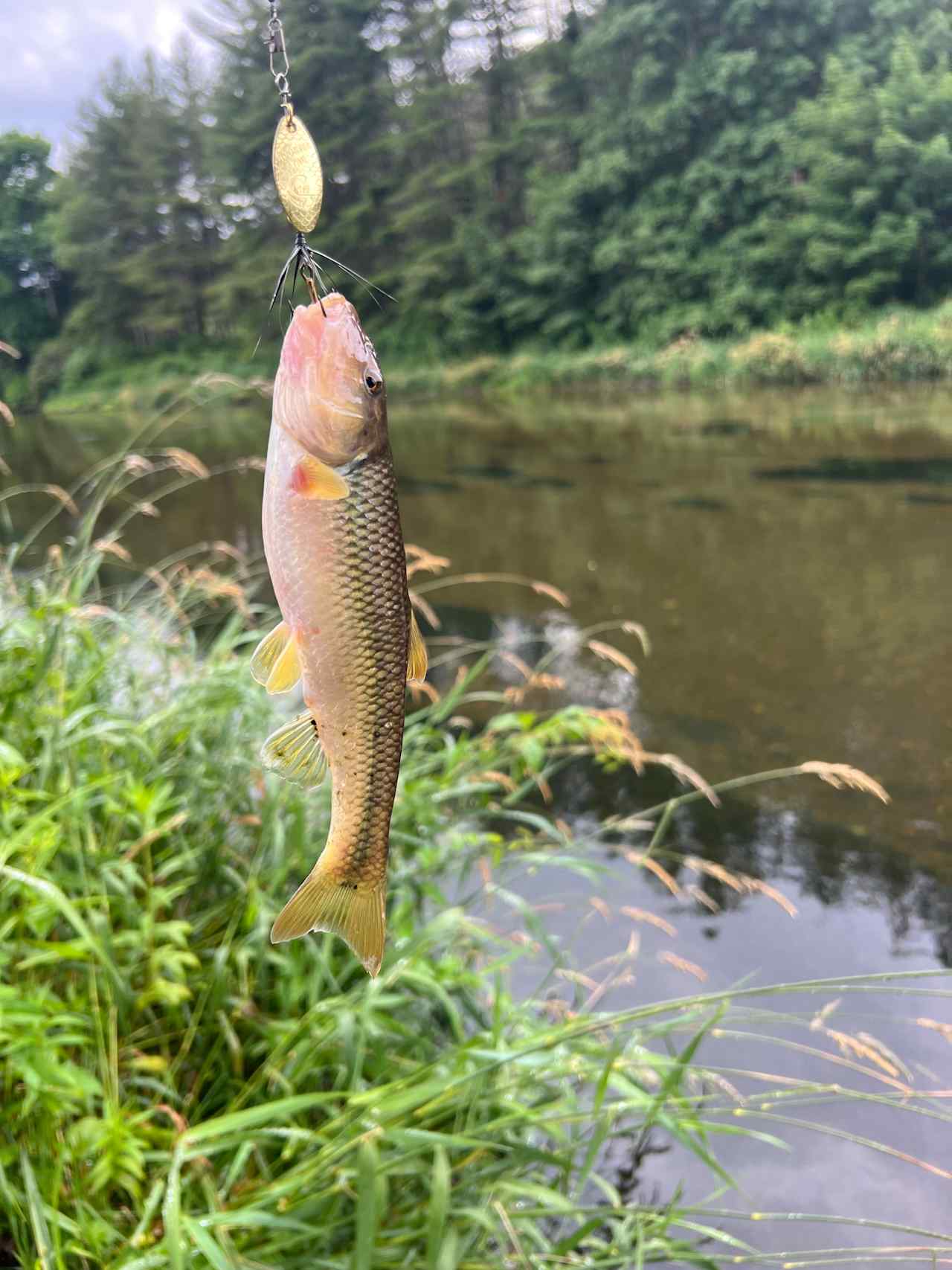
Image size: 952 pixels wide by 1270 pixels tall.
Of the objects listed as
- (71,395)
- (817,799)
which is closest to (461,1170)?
(817,799)

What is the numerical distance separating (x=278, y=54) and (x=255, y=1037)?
8.05 ft

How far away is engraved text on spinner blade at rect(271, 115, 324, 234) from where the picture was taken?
0.50m

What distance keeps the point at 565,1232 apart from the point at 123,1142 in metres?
1.46

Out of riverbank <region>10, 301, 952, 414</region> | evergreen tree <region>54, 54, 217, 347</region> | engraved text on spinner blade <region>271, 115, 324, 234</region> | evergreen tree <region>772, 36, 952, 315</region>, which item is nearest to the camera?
engraved text on spinner blade <region>271, 115, 324, 234</region>

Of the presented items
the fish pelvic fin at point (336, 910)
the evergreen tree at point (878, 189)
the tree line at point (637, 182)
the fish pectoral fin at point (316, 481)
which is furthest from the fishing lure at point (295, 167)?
the evergreen tree at point (878, 189)

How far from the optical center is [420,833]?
2965 millimetres

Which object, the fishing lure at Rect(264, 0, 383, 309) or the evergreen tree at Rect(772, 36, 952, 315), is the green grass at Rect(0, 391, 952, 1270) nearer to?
the fishing lure at Rect(264, 0, 383, 309)

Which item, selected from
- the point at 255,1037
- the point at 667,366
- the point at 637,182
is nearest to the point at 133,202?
the point at 255,1037

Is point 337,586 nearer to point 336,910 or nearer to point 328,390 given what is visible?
point 328,390

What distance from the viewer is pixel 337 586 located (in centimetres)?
65

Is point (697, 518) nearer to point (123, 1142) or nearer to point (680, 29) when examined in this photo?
point (123, 1142)

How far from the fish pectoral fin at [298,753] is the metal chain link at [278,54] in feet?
1.32

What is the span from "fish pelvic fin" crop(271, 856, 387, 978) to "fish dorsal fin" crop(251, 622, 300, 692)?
15 cm

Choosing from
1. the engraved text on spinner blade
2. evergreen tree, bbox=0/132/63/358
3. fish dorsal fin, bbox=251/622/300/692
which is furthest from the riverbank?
the engraved text on spinner blade
